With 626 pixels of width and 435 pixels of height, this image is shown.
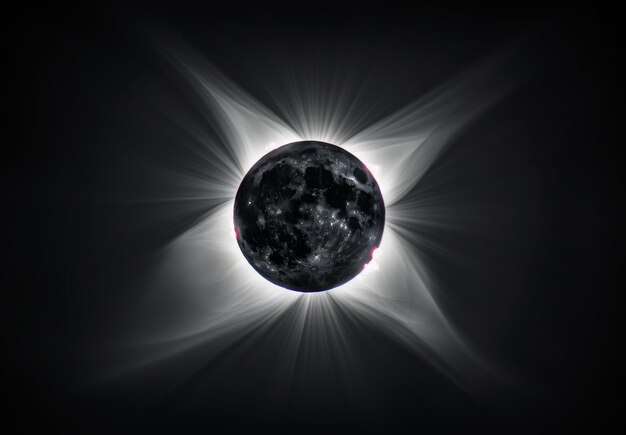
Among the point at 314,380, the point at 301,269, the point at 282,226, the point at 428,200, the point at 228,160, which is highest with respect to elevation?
the point at 228,160

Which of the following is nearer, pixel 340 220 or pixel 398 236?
pixel 340 220

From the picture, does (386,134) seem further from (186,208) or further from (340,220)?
(186,208)

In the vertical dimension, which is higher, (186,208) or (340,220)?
(186,208)

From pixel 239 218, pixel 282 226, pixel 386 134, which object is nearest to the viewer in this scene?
pixel 282 226

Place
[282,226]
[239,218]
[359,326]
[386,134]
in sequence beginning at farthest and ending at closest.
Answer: [359,326]
[386,134]
[239,218]
[282,226]

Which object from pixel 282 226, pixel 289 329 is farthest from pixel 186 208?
pixel 289 329

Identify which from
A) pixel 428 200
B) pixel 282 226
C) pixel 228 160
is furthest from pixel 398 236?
pixel 228 160
